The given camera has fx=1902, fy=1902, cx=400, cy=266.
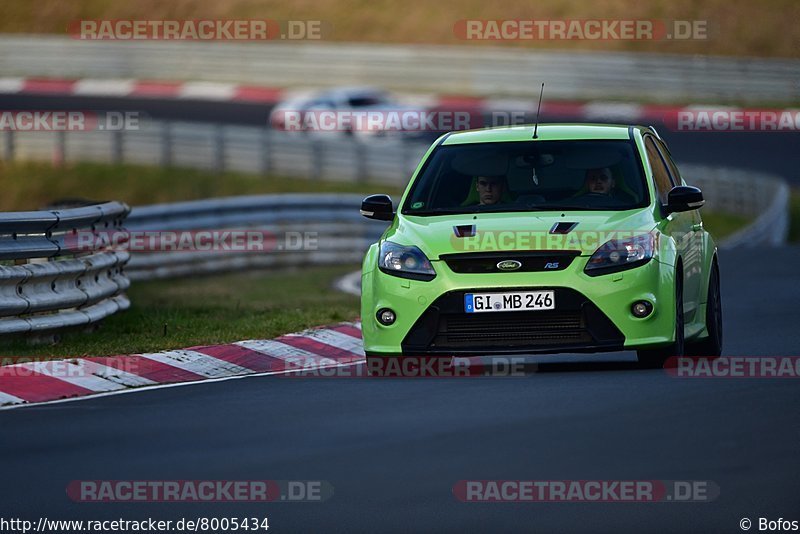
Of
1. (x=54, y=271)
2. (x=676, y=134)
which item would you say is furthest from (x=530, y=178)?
(x=676, y=134)

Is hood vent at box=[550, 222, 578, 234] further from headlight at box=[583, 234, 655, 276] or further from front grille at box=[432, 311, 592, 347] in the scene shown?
front grille at box=[432, 311, 592, 347]

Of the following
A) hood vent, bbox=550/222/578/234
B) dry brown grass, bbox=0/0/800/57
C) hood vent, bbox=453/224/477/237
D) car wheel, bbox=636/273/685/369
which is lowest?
car wheel, bbox=636/273/685/369

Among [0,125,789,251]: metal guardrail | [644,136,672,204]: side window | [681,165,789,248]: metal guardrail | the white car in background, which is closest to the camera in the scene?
[644,136,672,204]: side window

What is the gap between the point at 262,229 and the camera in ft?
83.2

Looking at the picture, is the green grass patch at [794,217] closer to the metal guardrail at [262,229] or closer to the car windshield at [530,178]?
the metal guardrail at [262,229]

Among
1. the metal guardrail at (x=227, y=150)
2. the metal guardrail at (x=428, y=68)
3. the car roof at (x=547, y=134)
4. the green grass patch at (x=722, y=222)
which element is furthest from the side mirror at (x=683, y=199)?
the metal guardrail at (x=428, y=68)

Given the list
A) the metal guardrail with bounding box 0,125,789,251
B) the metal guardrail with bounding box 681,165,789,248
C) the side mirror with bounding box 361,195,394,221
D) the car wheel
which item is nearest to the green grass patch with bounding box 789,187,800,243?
the metal guardrail with bounding box 681,165,789,248

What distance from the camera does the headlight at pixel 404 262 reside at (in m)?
11.1

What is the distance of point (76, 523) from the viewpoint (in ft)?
24.2

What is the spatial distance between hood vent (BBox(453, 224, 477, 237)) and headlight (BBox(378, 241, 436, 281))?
269 mm

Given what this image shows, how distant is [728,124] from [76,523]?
39136mm

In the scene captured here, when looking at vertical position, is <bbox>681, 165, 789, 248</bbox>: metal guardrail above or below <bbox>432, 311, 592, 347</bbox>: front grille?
below

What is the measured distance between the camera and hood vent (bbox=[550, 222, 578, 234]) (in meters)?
11.1

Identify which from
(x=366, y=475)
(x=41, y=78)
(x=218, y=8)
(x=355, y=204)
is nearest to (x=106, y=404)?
(x=366, y=475)
